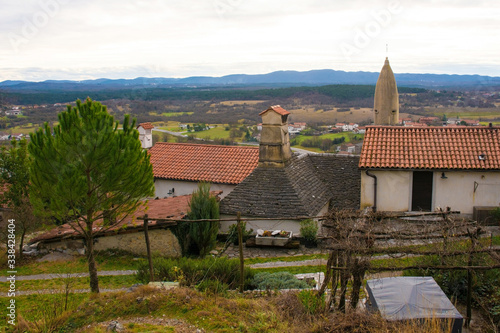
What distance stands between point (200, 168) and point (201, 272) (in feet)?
42.8

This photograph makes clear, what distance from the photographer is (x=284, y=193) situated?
1734cm

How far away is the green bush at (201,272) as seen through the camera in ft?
32.4

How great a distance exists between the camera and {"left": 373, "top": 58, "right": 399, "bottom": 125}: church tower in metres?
24.6

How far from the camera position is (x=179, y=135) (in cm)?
5956

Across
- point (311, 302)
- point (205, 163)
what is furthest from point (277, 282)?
point (205, 163)

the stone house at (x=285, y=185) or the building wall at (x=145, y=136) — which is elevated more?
the building wall at (x=145, y=136)

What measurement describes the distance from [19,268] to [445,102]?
72604mm

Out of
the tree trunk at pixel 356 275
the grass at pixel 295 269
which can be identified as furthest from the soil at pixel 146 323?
the grass at pixel 295 269

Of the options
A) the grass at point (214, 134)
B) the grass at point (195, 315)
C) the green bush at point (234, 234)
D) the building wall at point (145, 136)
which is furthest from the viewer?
the grass at point (214, 134)

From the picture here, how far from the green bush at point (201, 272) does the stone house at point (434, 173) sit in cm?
955

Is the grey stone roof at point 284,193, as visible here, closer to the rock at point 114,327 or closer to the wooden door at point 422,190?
the wooden door at point 422,190

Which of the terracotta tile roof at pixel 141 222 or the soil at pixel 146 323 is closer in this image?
the soil at pixel 146 323

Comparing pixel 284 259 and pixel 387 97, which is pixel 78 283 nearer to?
pixel 284 259

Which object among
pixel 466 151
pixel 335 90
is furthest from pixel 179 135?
pixel 466 151
